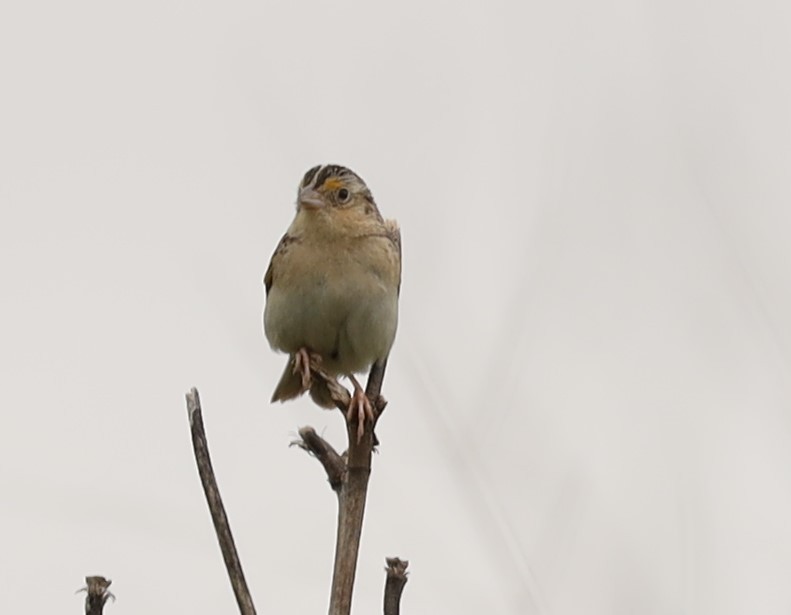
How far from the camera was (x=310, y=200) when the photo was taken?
4.75m

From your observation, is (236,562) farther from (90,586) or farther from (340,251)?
(340,251)

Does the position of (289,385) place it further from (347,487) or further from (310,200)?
(347,487)

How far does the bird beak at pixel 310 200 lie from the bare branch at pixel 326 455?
207cm

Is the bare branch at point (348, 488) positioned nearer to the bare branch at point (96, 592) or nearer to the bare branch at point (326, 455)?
the bare branch at point (326, 455)

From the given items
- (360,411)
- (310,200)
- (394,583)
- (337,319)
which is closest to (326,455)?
(360,411)

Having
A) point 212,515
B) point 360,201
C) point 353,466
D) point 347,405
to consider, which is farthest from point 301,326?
point 212,515

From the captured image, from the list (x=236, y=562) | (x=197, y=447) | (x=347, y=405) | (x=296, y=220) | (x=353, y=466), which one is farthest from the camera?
(x=296, y=220)

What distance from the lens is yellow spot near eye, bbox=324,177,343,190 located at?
4.85m

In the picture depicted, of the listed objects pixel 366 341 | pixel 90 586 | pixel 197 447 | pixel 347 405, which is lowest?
pixel 90 586

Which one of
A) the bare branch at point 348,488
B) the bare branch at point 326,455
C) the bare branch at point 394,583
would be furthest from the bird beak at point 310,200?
the bare branch at point 394,583

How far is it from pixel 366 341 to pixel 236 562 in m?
2.36

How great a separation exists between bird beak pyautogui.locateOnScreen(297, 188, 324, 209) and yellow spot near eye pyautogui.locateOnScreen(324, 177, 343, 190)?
67 mm

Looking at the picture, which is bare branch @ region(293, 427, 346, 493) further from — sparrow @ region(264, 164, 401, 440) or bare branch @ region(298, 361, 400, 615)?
sparrow @ region(264, 164, 401, 440)

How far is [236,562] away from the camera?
2.19 m
